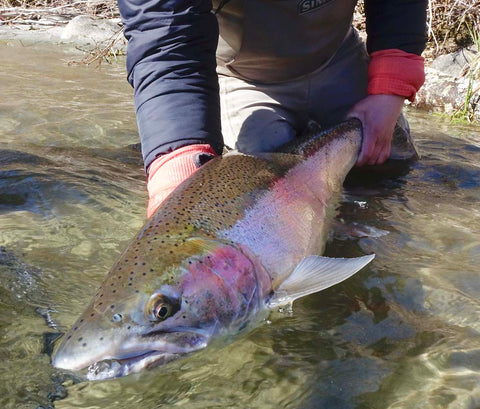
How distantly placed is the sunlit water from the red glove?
35cm

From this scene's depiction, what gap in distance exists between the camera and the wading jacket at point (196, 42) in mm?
2307

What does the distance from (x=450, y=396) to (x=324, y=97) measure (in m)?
2.21

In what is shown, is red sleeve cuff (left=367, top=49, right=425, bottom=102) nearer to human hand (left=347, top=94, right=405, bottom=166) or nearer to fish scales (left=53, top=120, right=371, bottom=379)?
human hand (left=347, top=94, right=405, bottom=166)

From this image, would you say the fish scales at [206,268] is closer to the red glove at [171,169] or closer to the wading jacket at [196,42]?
the red glove at [171,169]

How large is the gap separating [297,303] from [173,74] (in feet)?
3.10

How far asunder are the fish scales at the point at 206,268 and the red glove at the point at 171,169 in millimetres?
50

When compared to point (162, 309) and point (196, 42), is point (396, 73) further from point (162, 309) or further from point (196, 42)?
point (162, 309)

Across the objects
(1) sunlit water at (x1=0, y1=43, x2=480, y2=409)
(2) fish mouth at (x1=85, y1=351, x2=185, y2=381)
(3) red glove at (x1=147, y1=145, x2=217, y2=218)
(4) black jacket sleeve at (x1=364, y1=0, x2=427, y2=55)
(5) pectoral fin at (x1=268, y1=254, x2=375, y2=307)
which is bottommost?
(1) sunlit water at (x1=0, y1=43, x2=480, y2=409)

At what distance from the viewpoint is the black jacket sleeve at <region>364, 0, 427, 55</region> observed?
3.20m

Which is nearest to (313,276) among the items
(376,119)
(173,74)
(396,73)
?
(173,74)

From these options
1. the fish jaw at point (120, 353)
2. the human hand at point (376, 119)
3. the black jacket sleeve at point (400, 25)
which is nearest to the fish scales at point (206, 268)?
the fish jaw at point (120, 353)

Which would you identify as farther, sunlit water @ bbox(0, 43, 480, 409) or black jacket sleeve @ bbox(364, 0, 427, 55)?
black jacket sleeve @ bbox(364, 0, 427, 55)

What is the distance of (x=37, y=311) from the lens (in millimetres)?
1986

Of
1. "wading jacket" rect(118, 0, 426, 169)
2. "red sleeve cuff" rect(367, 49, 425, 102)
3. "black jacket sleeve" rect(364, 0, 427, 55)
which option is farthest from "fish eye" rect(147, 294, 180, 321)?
"black jacket sleeve" rect(364, 0, 427, 55)
